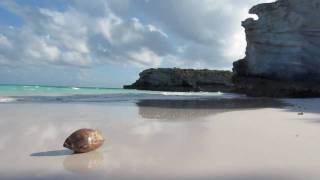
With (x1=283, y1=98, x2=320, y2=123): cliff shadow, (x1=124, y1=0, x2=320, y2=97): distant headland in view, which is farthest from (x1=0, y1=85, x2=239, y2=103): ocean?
(x1=283, y1=98, x2=320, y2=123): cliff shadow

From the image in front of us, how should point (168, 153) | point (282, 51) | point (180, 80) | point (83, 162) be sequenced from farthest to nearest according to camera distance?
point (180, 80), point (282, 51), point (168, 153), point (83, 162)

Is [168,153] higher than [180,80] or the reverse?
the reverse

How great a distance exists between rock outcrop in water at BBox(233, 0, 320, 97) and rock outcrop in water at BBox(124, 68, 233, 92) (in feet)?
127

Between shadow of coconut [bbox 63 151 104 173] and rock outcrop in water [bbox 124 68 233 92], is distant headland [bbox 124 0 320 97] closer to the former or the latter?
shadow of coconut [bbox 63 151 104 173]

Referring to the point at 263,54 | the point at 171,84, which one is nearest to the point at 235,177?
the point at 263,54

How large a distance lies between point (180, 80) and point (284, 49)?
4390 cm

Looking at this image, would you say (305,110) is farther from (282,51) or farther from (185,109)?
(282,51)

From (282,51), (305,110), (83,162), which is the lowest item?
(83,162)

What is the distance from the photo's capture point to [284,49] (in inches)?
1066

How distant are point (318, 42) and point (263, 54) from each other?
4.58 metres

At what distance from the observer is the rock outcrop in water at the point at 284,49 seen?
25.1 metres

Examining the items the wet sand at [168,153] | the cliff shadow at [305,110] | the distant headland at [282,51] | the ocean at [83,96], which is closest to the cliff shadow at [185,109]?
the cliff shadow at [305,110]

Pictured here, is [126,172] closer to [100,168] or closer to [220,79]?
[100,168]

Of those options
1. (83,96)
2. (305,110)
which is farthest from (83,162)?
(83,96)
